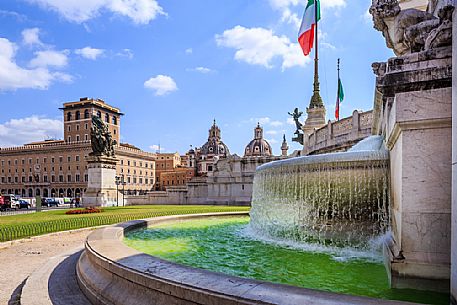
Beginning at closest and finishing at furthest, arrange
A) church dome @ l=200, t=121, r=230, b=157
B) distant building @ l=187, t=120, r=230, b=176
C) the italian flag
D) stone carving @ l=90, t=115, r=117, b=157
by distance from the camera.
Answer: the italian flag < stone carving @ l=90, t=115, r=117, b=157 < distant building @ l=187, t=120, r=230, b=176 < church dome @ l=200, t=121, r=230, b=157

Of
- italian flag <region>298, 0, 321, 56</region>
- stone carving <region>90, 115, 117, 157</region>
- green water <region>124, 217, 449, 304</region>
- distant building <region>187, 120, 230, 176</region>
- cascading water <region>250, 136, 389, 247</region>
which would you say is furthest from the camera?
distant building <region>187, 120, 230, 176</region>

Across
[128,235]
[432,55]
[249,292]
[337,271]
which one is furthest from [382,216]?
[128,235]

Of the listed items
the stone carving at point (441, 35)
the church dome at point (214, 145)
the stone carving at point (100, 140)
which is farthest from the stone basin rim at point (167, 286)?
the church dome at point (214, 145)

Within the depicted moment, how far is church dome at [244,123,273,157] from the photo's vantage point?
131250mm

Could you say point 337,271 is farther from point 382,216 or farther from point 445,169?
point 445,169

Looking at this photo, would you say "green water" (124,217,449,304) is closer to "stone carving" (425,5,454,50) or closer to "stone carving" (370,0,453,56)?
"stone carving" (425,5,454,50)

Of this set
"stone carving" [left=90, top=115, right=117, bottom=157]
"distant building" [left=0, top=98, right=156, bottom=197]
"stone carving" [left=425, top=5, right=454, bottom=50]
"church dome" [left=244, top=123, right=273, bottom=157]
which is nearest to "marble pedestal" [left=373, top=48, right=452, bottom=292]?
"stone carving" [left=425, top=5, right=454, bottom=50]

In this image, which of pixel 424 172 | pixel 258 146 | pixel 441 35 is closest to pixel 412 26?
pixel 441 35

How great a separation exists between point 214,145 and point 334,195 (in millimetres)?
135809

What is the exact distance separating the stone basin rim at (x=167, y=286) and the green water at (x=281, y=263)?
1405 mm

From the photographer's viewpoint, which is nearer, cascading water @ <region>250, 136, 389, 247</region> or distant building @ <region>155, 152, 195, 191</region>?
cascading water @ <region>250, 136, 389, 247</region>

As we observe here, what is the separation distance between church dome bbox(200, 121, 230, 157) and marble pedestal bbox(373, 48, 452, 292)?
442 feet

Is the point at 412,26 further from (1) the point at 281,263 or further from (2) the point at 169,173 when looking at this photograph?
(2) the point at 169,173

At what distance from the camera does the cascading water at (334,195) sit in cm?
603
